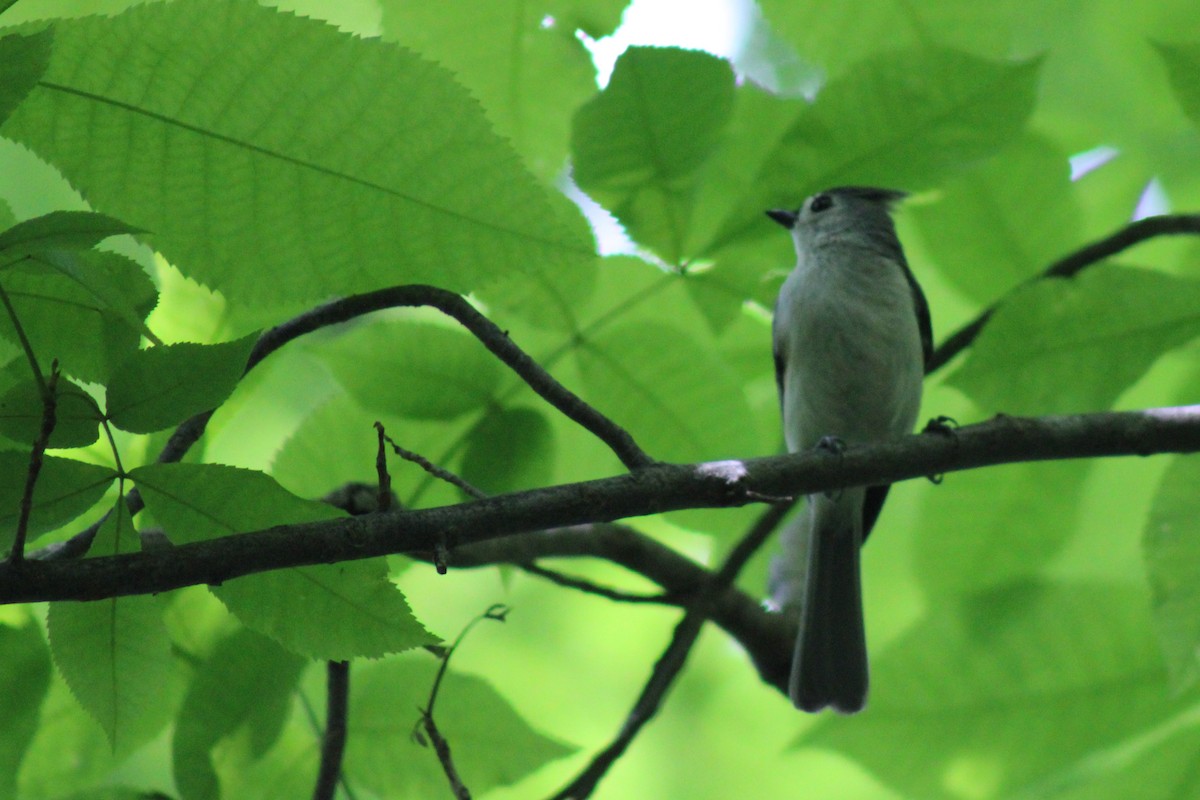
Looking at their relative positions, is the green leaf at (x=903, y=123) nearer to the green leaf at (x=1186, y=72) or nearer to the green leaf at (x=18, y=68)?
the green leaf at (x=1186, y=72)

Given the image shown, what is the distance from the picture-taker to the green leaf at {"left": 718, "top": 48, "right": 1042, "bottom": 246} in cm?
263

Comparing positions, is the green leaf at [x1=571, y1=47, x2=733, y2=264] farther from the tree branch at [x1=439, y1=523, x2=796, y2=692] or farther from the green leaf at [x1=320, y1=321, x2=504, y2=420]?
the tree branch at [x1=439, y1=523, x2=796, y2=692]

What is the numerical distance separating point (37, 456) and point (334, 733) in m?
1.14

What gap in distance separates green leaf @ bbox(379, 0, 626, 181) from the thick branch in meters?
1.02

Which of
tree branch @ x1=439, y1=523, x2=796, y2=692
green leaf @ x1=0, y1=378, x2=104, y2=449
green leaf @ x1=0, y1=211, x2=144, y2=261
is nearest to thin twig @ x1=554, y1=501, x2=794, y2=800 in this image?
tree branch @ x1=439, y1=523, x2=796, y2=692

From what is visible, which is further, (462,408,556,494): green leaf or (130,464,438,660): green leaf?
(462,408,556,494): green leaf

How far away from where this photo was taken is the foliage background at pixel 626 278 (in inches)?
70.4

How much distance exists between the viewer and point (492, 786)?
256 centimetres

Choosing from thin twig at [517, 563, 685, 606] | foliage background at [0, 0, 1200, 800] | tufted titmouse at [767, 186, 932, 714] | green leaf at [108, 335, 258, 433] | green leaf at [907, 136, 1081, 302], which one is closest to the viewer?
green leaf at [108, 335, 258, 433]

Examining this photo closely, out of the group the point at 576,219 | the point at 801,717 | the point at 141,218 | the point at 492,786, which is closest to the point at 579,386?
the point at 576,219

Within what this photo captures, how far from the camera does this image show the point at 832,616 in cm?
394

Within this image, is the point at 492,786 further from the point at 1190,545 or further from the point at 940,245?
the point at 940,245

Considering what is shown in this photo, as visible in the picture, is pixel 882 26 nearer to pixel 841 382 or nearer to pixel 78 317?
pixel 841 382

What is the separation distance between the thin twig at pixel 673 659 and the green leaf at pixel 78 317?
4.67 feet
